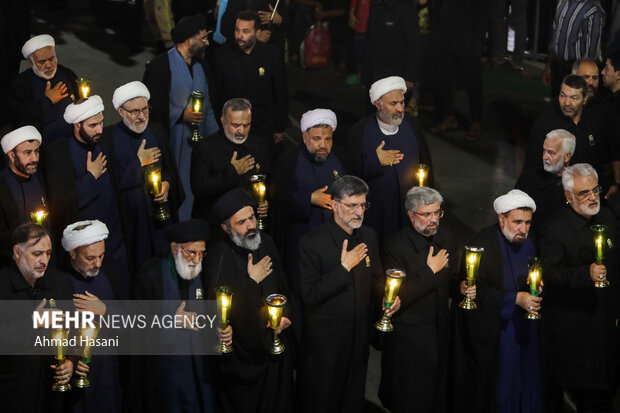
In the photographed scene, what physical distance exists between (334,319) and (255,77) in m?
3.99

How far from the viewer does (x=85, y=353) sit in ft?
22.8

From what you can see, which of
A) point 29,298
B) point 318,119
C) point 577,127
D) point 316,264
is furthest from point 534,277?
point 29,298

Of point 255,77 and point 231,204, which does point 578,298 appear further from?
point 255,77

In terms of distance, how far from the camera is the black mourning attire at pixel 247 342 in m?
7.36

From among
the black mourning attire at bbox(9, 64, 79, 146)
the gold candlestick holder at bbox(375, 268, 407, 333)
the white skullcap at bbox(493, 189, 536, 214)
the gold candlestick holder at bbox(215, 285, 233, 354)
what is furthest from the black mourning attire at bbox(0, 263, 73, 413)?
the black mourning attire at bbox(9, 64, 79, 146)

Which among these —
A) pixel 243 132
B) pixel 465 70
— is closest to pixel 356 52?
pixel 465 70

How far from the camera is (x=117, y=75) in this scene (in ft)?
53.3

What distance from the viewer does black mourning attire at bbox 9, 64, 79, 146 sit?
1017cm

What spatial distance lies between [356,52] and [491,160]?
12.9 feet

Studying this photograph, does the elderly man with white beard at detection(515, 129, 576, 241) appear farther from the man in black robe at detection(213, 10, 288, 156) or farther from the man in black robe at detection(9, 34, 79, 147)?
the man in black robe at detection(9, 34, 79, 147)

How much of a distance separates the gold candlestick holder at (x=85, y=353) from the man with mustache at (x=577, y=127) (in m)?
4.48

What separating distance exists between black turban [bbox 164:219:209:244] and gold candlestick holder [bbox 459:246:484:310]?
184 centimetres

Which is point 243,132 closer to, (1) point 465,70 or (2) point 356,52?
(1) point 465,70

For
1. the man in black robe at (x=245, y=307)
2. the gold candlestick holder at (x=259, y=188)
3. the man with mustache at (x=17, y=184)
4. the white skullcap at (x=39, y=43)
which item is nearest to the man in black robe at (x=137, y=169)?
the gold candlestick holder at (x=259, y=188)
